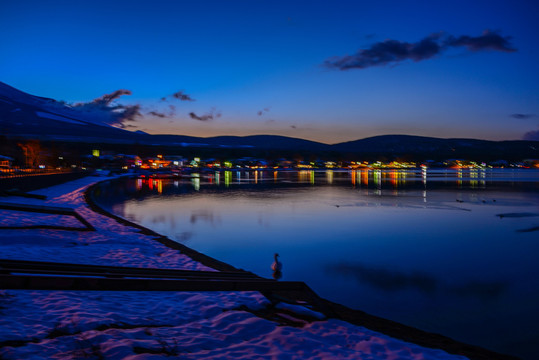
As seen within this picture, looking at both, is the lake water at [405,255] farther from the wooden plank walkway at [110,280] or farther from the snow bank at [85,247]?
the wooden plank walkway at [110,280]

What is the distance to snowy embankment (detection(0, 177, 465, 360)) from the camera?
4.61m

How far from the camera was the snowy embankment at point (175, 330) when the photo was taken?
4.61 m

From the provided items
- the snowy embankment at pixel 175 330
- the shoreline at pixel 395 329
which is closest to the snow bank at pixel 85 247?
the snowy embankment at pixel 175 330

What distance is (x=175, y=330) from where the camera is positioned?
18.2ft

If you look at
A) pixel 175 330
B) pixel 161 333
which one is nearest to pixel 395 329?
pixel 175 330

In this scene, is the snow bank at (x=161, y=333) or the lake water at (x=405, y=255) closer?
the snow bank at (x=161, y=333)

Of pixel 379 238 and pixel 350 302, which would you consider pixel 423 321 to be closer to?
pixel 350 302

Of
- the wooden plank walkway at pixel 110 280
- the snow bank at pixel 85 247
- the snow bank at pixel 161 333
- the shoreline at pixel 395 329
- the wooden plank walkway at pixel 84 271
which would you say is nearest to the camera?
the snow bank at pixel 161 333

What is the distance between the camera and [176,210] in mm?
25984

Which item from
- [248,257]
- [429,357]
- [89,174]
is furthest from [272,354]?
[89,174]

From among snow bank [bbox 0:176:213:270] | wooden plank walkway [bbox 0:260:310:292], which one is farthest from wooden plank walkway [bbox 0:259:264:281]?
snow bank [bbox 0:176:213:270]

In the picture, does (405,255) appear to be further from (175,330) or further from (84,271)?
(84,271)

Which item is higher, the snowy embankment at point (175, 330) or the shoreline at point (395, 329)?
the snowy embankment at point (175, 330)

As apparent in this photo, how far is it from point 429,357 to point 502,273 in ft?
24.0
